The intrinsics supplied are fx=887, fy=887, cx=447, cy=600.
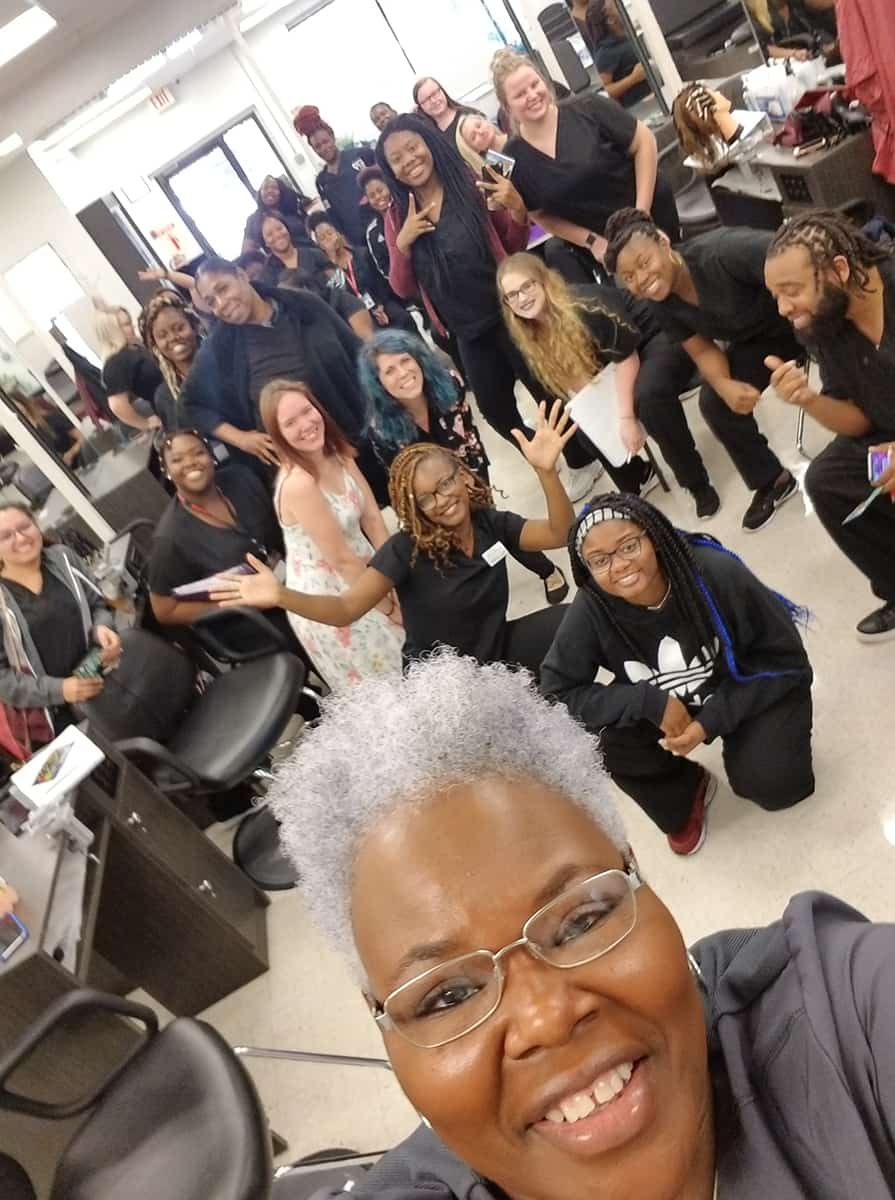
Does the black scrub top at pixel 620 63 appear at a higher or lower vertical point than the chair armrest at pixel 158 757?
higher

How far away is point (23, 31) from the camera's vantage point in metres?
5.49

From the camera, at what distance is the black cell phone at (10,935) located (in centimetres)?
200

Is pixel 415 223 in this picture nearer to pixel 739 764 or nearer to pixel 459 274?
pixel 459 274

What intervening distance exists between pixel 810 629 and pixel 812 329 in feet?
3.14

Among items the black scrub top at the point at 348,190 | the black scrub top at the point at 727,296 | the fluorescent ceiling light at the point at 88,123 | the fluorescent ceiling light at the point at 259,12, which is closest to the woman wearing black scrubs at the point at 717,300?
the black scrub top at the point at 727,296

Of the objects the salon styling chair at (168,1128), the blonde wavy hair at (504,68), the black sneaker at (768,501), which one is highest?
the blonde wavy hair at (504,68)

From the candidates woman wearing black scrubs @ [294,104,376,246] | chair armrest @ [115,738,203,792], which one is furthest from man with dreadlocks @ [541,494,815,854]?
woman wearing black scrubs @ [294,104,376,246]

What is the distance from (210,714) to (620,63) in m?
Answer: 4.97

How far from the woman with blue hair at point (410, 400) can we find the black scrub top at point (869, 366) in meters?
1.25

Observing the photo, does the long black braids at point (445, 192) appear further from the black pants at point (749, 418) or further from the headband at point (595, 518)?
the headband at point (595, 518)

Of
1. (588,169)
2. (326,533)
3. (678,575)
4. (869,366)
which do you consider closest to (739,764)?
(678,575)

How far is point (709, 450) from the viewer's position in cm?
400

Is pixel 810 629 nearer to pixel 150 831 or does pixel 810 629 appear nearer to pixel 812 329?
pixel 812 329

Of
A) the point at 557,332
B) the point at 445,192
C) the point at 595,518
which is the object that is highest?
the point at 445,192
